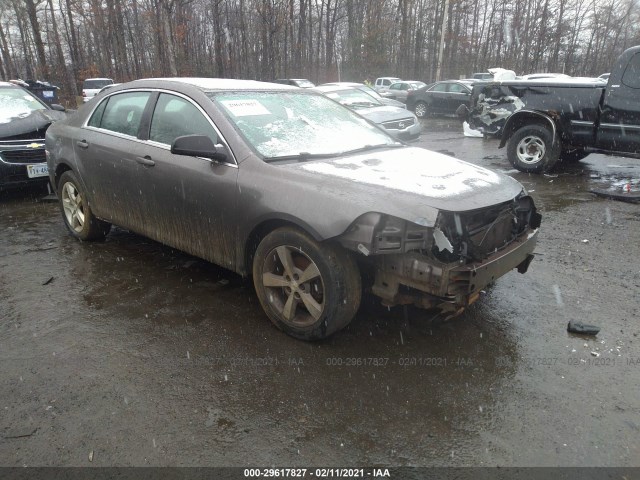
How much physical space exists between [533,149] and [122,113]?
7136 mm

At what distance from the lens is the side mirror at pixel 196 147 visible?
325 centimetres

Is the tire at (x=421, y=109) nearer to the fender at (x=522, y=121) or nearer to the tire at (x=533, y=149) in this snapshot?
the fender at (x=522, y=121)

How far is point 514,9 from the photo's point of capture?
43625mm

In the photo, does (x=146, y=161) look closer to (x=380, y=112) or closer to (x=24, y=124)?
(x=24, y=124)

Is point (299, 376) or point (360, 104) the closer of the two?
point (299, 376)

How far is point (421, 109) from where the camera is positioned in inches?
792

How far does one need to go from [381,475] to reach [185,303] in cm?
218

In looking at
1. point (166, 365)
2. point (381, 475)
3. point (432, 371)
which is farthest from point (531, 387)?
point (166, 365)

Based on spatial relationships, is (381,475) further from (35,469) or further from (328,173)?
(328,173)

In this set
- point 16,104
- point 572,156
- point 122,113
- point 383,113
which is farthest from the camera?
point 383,113

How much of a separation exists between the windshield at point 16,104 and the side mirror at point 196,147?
17.5ft

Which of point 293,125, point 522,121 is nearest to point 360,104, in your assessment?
point 522,121

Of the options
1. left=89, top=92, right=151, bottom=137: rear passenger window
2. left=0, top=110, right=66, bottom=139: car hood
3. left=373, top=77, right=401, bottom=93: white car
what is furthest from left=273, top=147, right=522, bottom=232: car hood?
left=373, top=77, right=401, bottom=93: white car

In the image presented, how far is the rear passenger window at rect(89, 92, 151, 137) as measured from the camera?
13.8 ft
